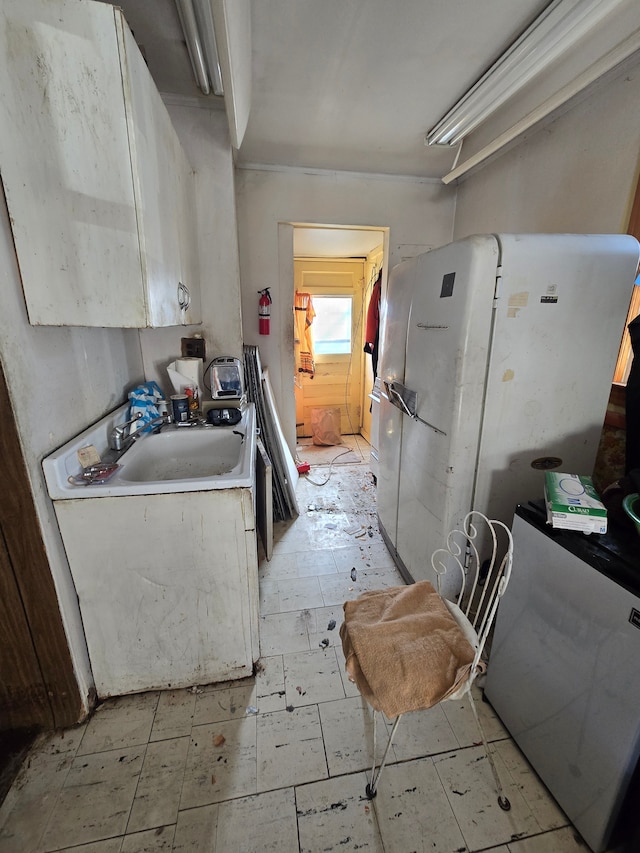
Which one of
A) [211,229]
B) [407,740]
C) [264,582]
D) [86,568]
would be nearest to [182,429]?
[86,568]

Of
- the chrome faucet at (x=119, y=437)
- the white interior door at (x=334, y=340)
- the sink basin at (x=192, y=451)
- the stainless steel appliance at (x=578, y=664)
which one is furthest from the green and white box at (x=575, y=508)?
the white interior door at (x=334, y=340)

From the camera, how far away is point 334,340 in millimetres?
4652

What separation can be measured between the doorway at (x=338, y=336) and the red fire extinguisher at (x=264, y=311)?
4.83 ft

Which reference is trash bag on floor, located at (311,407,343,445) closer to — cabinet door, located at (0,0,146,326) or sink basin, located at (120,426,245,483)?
sink basin, located at (120,426,245,483)

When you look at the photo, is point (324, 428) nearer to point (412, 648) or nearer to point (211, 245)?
point (211, 245)

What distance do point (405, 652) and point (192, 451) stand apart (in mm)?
1360

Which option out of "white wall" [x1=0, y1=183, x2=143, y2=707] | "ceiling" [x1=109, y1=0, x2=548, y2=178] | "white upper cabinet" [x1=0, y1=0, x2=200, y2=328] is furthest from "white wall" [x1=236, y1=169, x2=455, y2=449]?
"white upper cabinet" [x1=0, y1=0, x2=200, y2=328]

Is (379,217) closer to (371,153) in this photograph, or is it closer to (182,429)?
(371,153)

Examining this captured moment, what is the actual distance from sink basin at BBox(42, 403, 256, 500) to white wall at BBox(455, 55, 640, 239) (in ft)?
6.63

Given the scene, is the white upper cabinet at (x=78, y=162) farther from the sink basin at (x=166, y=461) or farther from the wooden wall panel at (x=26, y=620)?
the sink basin at (x=166, y=461)

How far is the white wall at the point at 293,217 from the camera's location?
2.75 meters

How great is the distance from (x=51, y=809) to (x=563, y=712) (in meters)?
1.61

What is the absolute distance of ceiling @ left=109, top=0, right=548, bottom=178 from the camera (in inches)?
55.9

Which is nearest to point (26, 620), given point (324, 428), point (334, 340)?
point (324, 428)
